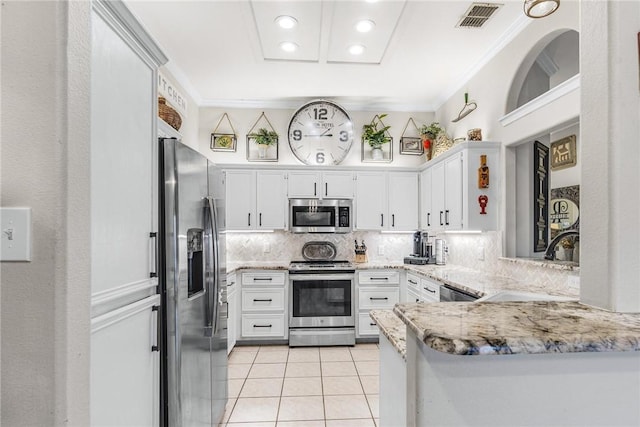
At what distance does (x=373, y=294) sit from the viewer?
402cm

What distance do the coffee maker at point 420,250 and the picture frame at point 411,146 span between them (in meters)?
1.13

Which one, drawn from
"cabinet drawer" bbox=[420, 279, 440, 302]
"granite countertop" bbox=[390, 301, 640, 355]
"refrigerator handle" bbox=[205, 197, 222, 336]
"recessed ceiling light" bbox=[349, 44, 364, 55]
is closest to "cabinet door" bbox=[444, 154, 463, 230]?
"cabinet drawer" bbox=[420, 279, 440, 302]

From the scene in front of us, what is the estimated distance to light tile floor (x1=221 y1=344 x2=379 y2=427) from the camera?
2441mm

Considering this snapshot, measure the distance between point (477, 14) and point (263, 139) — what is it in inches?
107

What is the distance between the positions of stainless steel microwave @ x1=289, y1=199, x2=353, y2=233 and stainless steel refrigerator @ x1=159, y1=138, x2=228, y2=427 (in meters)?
1.89

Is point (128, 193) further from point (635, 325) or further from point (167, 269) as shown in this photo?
point (635, 325)

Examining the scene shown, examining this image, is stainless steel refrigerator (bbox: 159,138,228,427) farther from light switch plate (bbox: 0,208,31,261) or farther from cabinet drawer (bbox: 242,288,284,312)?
cabinet drawer (bbox: 242,288,284,312)

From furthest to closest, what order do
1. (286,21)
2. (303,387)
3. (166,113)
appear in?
(303,387), (286,21), (166,113)

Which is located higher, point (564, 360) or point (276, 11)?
point (276, 11)

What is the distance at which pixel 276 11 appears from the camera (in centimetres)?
264

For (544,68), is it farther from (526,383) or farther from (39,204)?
(39,204)

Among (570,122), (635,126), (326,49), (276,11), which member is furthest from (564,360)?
(326,49)

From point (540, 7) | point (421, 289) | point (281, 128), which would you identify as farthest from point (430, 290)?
point (281, 128)

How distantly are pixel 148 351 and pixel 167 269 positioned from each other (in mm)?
373
